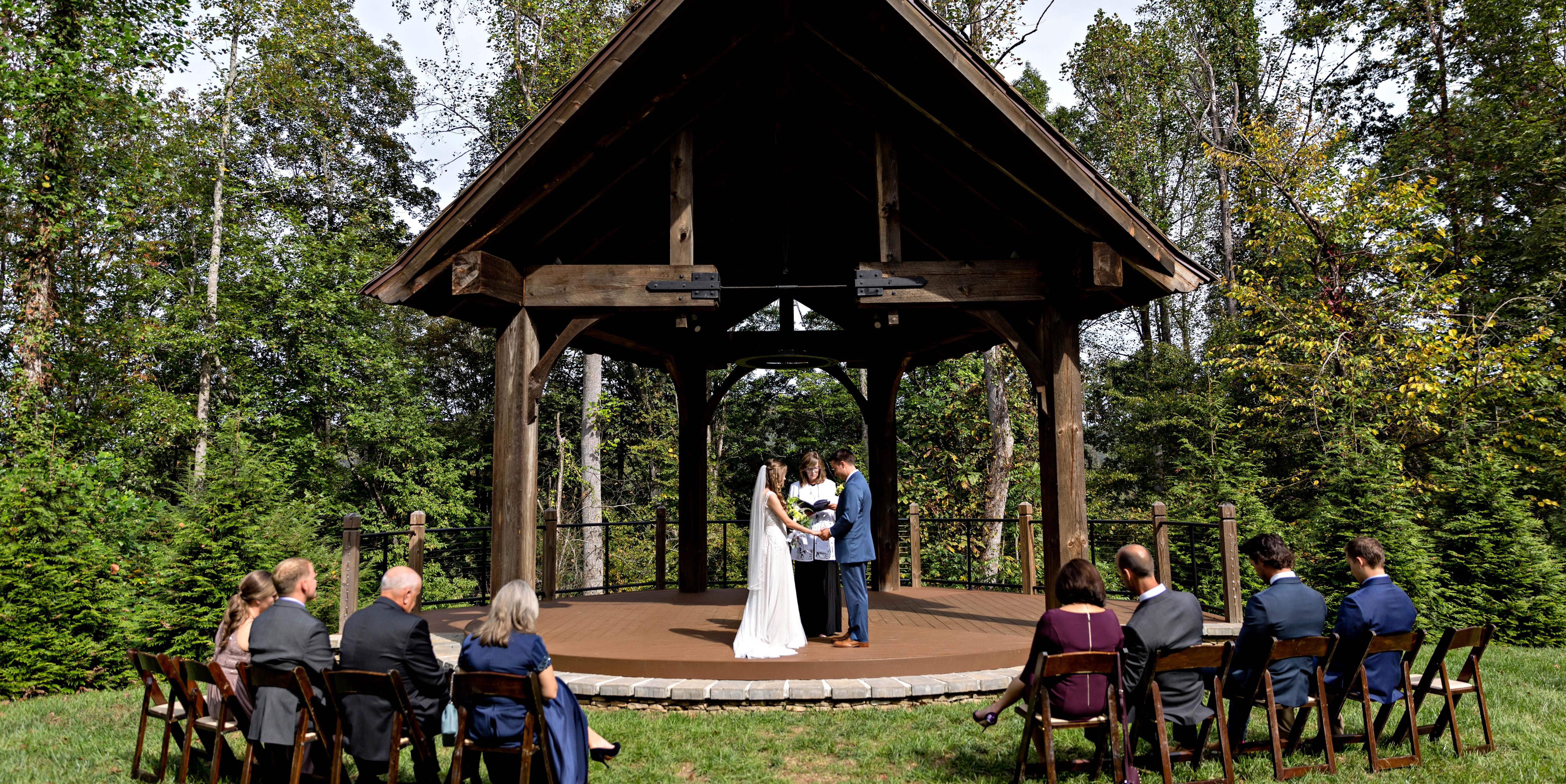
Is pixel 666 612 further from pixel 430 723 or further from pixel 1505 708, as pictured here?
pixel 1505 708

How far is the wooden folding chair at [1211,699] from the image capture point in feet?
12.9

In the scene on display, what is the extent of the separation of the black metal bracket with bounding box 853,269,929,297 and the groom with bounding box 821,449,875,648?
123 centimetres

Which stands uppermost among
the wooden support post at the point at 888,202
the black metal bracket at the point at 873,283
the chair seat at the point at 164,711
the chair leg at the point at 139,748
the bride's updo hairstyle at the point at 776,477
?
the wooden support post at the point at 888,202

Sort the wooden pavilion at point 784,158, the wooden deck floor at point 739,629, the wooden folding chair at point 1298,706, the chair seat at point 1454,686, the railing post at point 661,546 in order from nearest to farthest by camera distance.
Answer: the wooden folding chair at point 1298,706 < the chair seat at point 1454,686 < the wooden deck floor at point 739,629 < the wooden pavilion at point 784,158 < the railing post at point 661,546

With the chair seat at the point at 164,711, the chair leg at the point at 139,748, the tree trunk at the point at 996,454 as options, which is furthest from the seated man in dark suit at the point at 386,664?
the tree trunk at the point at 996,454

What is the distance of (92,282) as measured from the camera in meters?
16.2

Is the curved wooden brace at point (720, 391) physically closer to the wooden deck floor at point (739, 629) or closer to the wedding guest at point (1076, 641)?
the wooden deck floor at point (739, 629)

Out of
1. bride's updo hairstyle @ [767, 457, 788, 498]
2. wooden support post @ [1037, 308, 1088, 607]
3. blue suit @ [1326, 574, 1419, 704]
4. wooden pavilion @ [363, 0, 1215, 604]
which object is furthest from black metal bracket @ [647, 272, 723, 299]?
blue suit @ [1326, 574, 1419, 704]

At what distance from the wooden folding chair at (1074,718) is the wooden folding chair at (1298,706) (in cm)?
58

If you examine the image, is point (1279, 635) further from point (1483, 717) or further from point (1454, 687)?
point (1483, 717)

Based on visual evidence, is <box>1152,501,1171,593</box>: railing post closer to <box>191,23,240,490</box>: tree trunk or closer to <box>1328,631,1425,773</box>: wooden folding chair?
<box>1328,631,1425,773</box>: wooden folding chair

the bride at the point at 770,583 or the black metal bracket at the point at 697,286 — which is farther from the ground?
the black metal bracket at the point at 697,286

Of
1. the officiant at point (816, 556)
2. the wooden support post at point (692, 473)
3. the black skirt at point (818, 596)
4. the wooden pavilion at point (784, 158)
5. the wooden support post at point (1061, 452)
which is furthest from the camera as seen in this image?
the wooden support post at point (692, 473)

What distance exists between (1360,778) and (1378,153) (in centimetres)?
2061
